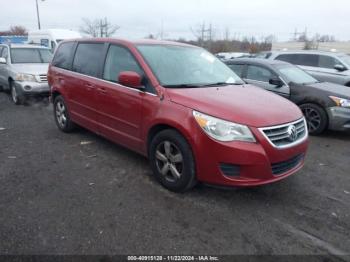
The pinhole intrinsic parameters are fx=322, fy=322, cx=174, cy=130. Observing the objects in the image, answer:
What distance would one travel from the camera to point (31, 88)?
8852 millimetres

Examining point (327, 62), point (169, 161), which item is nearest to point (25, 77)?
point (169, 161)

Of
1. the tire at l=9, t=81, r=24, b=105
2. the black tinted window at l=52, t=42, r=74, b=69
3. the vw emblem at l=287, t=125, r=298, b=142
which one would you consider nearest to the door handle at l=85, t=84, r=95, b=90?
the black tinted window at l=52, t=42, r=74, b=69

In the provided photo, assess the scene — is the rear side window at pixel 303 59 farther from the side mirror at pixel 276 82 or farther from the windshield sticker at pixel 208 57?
the windshield sticker at pixel 208 57

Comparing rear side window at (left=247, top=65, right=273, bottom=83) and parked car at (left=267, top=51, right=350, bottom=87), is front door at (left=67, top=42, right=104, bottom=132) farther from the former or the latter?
parked car at (left=267, top=51, right=350, bottom=87)

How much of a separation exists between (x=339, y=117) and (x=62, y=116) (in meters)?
5.38

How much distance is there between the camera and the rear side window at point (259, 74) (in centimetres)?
725

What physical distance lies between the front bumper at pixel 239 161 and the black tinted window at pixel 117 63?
1.53m

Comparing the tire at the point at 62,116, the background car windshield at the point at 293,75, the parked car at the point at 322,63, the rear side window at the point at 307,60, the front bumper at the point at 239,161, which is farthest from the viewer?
the rear side window at the point at 307,60

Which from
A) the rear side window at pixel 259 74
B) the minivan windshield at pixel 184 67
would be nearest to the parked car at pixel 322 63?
the rear side window at pixel 259 74

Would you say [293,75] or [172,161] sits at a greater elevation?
[293,75]

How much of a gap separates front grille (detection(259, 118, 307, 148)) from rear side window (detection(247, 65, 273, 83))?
3.69 meters

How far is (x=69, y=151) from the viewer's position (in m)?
5.26

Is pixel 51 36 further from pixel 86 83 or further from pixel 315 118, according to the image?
pixel 315 118

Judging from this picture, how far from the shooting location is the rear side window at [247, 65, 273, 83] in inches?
285
